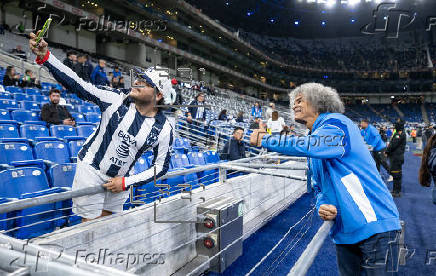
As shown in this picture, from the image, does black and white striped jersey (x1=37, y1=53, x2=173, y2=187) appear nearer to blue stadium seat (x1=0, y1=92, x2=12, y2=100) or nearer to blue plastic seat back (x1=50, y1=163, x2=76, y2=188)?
blue plastic seat back (x1=50, y1=163, x2=76, y2=188)

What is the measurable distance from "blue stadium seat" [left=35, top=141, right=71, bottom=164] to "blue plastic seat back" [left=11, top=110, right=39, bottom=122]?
2.00 metres

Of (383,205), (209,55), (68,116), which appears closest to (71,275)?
(383,205)

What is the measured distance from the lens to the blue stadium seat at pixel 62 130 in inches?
191

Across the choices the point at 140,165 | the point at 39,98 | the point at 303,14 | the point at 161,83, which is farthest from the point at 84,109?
the point at 303,14

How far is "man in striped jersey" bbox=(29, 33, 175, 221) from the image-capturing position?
1.91 meters

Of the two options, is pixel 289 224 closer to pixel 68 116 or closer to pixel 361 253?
pixel 361 253

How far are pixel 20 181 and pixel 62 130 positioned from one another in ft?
8.70

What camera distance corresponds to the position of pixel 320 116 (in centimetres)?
156

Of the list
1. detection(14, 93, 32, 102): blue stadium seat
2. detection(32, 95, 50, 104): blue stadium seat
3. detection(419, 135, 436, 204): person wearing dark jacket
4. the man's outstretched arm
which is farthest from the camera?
detection(32, 95, 50, 104): blue stadium seat

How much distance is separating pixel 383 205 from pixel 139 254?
5.60 feet

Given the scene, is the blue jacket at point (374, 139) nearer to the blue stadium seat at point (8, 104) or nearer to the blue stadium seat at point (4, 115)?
the blue stadium seat at point (4, 115)

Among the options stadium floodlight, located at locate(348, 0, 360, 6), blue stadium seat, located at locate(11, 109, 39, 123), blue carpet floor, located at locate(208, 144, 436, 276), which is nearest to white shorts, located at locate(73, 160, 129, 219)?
blue carpet floor, located at locate(208, 144, 436, 276)

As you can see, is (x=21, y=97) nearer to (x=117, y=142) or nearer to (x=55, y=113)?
(x=55, y=113)

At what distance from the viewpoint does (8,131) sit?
4168 mm
